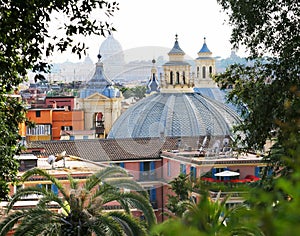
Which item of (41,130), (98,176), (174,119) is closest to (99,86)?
(41,130)

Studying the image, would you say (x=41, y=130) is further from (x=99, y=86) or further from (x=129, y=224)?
(x=129, y=224)

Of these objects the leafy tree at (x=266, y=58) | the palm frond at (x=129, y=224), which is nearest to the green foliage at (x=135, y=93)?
the palm frond at (x=129, y=224)

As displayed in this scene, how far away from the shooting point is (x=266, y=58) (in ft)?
30.4

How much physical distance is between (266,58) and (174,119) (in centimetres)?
3919

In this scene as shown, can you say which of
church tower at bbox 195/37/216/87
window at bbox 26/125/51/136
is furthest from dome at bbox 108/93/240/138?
church tower at bbox 195/37/216/87

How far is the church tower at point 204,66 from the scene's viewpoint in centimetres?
6581

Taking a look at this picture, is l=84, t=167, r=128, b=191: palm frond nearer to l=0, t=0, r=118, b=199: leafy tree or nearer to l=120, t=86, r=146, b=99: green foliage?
l=0, t=0, r=118, b=199: leafy tree

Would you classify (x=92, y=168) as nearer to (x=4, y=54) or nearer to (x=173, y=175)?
(x=173, y=175)

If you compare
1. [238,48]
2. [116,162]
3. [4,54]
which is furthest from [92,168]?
[4,54]

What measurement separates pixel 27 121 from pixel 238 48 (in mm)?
2902

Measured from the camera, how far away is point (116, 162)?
34.9 m

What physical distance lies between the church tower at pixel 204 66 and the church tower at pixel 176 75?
1003 cm

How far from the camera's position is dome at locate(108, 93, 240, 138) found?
154ft

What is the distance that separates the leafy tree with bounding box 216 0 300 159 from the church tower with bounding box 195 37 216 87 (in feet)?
184
